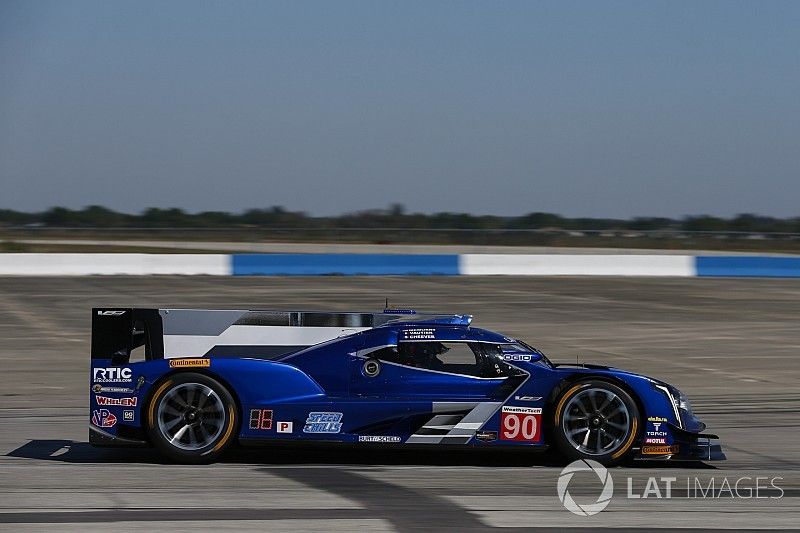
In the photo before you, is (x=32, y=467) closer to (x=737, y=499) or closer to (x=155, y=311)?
(x=155, y=311)

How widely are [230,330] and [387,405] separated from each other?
1520mm

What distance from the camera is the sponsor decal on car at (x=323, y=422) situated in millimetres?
7605

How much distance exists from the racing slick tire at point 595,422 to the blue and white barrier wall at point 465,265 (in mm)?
26097

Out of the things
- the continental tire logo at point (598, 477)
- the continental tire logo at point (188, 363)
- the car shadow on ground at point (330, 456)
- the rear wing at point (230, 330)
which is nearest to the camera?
the continental tire logo at point (598, 477)

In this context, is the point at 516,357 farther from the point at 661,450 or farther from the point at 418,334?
the point at 661,450

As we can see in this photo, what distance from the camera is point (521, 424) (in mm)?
7602

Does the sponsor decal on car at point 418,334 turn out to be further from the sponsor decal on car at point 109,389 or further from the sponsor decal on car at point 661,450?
the sponsor decal on car at point 109,389

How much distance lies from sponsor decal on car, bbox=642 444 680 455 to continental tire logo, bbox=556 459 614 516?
13.0 inches

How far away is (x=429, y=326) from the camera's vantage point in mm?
7984

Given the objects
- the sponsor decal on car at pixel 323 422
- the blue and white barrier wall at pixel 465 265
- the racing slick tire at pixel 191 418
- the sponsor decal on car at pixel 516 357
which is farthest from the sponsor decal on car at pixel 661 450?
the blue and white barrier wall at pixel 465 265

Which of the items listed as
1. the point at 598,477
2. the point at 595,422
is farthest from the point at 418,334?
the point at 598,477

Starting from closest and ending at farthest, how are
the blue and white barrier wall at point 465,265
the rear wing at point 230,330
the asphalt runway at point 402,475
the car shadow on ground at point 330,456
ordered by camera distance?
the asphalt runway at point 402,475, the car shadow on ground at point 330,456, the rear wing at point 230,330, the blue and white barrier wall at point 465,265

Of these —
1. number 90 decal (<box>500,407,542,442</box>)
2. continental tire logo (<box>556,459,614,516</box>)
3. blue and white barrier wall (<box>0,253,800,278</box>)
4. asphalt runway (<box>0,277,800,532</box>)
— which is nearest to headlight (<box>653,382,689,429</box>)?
asphalt runway (<box>0,277,800,532</box>)

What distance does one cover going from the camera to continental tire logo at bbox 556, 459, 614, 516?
21.1 ft
